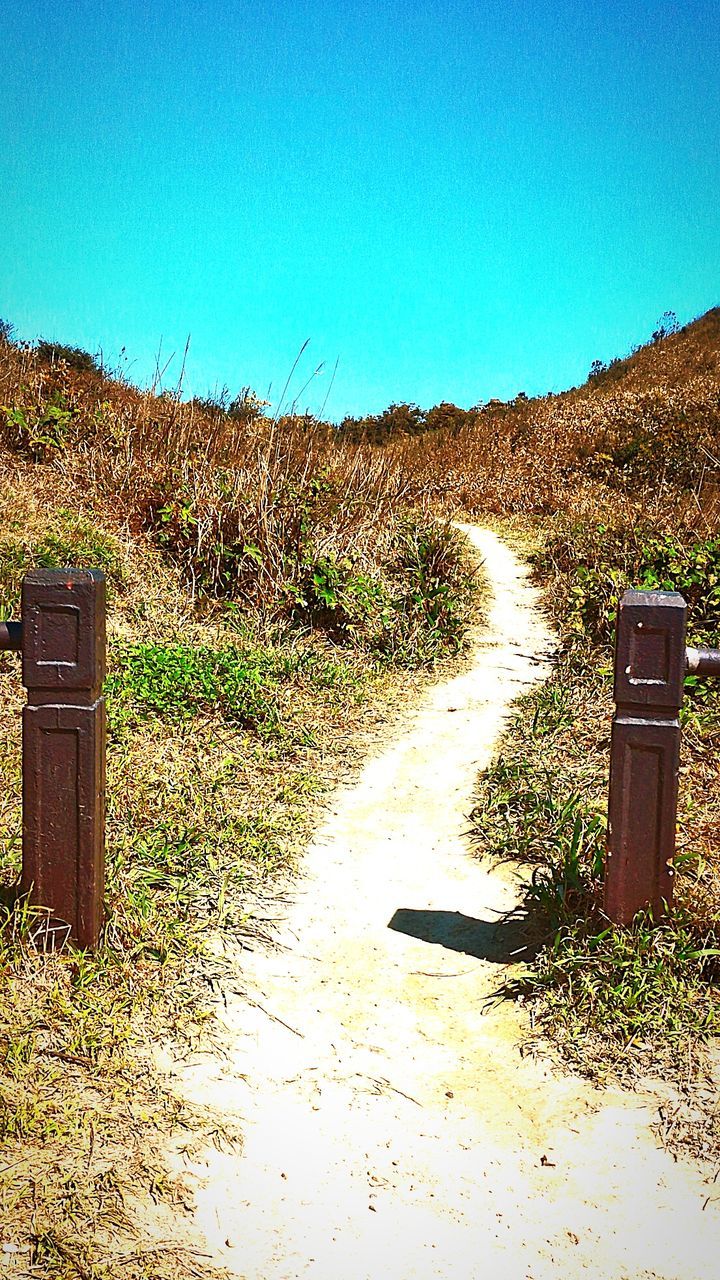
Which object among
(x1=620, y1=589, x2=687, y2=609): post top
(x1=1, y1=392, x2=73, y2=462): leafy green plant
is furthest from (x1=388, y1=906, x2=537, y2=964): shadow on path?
(x1=1, y1=392, x2=73, y2=462): leafy green plant

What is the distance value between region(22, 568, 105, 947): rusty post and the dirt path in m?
0.64

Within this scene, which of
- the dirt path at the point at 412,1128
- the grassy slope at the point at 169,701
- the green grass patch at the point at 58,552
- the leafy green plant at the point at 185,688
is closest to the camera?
the dirt path at the point at 412,1128

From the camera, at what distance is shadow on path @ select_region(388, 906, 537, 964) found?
3449 mm

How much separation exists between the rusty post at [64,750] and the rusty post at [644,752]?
1.62 m

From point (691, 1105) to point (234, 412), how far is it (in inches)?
333

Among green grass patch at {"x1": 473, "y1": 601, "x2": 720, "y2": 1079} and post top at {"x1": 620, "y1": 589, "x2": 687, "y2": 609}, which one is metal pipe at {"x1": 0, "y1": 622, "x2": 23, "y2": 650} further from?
green grass patch at {"x1": 473, "y1": 601, "x2": 720, "y2": 1079}

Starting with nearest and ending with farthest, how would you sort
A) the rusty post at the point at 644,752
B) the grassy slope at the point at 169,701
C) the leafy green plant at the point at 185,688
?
1. the grassy slope at the point at 169,701
2. the rusty post at the point at 644,752
3. the leafy green plant at the point at 185,688

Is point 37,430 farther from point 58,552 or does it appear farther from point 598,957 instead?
point 598,957

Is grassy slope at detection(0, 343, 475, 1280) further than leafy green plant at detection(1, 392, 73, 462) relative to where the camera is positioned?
No

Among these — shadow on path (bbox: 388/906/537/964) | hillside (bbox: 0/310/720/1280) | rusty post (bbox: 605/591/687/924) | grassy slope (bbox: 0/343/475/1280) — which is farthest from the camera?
shadow on path (bbox: 388/906/537/964)

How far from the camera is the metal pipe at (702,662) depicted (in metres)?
3.04

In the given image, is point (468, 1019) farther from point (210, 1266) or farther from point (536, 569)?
point (536, 569)

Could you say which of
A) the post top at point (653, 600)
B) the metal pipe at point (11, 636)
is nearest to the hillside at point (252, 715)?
the metal pipe at point (11, 636)

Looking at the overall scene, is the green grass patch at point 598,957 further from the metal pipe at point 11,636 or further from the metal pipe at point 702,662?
the metal pipe at point 11,636
